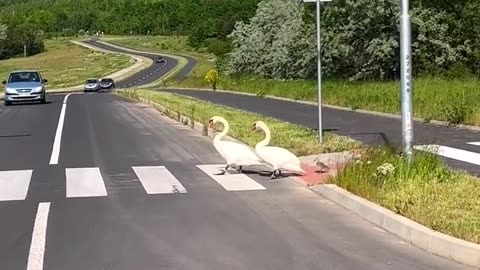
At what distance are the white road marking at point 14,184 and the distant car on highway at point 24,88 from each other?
25863mm

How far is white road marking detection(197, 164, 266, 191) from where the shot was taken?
1216 cm

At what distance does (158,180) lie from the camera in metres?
13.0

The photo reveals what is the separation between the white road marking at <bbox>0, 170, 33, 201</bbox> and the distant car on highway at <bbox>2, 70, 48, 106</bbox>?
25.9 metres

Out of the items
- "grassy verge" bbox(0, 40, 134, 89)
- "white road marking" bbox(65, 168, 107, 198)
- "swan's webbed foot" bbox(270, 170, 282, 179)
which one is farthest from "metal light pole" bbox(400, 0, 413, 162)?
"grassy verge" bbox(0, 40, 134, 89)

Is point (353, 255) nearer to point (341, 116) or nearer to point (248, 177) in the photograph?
point (248, 177)

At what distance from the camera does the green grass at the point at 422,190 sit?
8.41 meters

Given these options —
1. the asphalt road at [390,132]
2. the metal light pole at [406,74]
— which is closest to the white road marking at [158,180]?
the metal light pole at [406,74]

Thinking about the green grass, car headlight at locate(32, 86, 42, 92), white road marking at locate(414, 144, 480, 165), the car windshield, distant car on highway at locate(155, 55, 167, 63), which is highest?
distant car on highway at locate(155, 55, 167, 63)

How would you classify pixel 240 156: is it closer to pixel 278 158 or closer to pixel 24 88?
pixel 278 158

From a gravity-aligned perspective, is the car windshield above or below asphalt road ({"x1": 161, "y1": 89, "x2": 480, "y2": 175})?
above

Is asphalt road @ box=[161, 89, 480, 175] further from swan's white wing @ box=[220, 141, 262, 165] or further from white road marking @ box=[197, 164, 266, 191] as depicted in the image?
white road marking @ box=[197, 164, 266, 191]

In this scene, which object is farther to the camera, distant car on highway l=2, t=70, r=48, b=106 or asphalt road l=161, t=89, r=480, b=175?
distant car on highway l=2, t=70, r=48, b=106

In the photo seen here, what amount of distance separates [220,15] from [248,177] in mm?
150265

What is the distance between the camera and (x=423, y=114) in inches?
946
